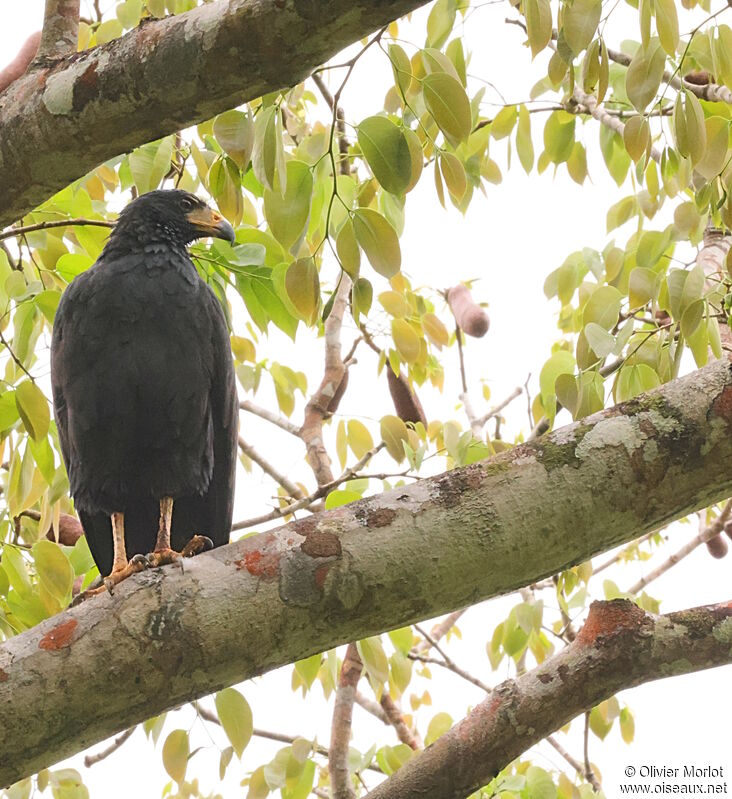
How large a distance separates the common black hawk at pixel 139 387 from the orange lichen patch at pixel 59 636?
1.26m

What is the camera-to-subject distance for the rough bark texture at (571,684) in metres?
2.49

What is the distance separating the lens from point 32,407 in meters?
2.78

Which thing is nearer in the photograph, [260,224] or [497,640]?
[497,640]

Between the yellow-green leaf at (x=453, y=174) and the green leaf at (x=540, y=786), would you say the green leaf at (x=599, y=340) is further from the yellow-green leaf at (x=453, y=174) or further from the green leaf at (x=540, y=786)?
the green leaf at (x=540, y=786)

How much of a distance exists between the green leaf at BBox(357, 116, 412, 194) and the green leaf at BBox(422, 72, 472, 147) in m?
0.11

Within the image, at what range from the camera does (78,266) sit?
3.43m

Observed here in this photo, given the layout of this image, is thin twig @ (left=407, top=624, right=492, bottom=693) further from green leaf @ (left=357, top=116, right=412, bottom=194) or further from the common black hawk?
green leaf @ (left=357, top=116, right=412, bottom=194)

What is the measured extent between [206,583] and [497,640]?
2.19m

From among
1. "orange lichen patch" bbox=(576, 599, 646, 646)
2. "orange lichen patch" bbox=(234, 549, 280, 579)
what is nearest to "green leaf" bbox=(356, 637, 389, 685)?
"orange lichen patch" bbox=(576, 599, 646, 646)

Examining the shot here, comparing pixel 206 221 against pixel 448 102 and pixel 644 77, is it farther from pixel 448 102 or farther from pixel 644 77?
pixel 644 77

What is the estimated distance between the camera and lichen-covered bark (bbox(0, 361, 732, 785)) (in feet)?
6.61

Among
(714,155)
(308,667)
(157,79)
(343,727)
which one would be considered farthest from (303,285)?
(343,727)

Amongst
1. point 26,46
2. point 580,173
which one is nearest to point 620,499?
point 580,173

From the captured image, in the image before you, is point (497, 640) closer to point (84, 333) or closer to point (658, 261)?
point (658, 261)
